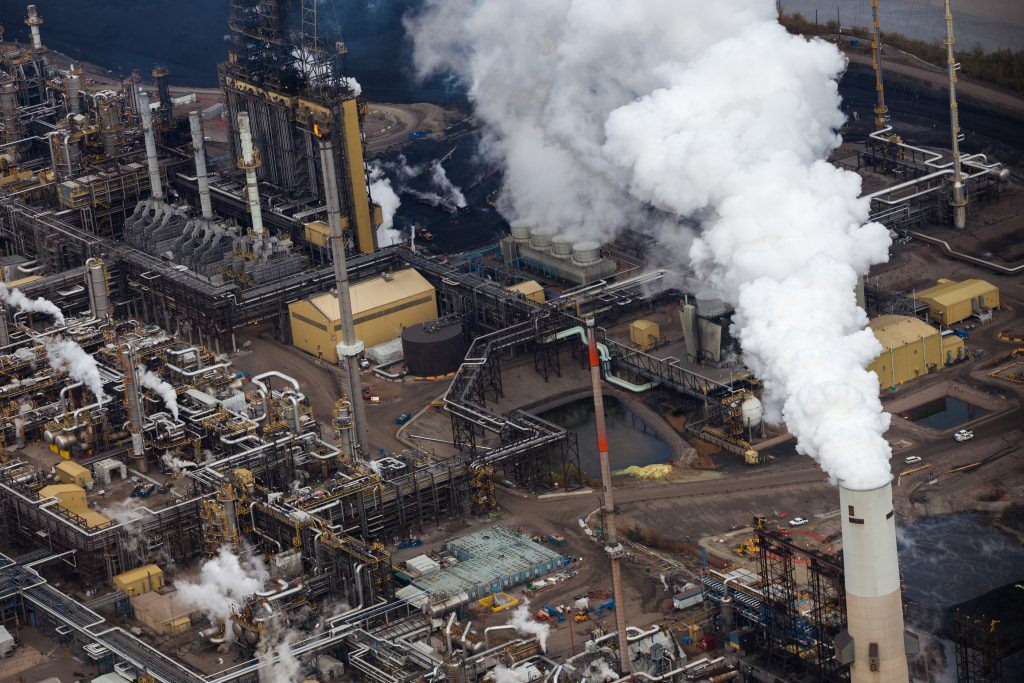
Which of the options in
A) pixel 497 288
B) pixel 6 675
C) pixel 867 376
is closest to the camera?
pixel 867 376

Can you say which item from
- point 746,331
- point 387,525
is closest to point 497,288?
point 387,525

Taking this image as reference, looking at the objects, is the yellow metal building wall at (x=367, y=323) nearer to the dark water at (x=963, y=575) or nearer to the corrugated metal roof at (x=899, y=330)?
the corrugated metal roof at (x=899, y=330)

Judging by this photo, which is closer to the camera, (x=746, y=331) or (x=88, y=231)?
(x=746, y=331)

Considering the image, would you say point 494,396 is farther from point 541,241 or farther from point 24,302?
Result: point 24,302

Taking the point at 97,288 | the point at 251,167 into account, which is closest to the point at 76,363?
the point at 97,288

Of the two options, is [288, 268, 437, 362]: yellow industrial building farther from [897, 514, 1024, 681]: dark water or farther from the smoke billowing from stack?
[897, 514, 1024, 681]: dark water

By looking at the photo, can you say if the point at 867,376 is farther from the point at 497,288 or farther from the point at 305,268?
the point at 305,268

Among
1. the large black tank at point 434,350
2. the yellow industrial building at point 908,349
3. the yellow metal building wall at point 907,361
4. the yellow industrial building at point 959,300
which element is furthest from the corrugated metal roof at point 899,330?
the large black tank at point 434,350

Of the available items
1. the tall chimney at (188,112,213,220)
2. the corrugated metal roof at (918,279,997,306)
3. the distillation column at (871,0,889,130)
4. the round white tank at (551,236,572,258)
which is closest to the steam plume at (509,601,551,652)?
the corrugated metal roof at (918,279,997,306)
